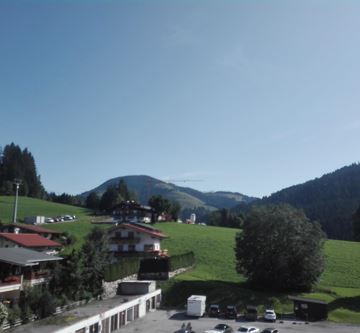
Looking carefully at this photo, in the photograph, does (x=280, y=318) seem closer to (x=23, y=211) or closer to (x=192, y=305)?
(x=192, y=305)

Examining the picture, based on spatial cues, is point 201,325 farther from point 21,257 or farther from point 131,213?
point 131,213

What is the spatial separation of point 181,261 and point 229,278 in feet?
23.6

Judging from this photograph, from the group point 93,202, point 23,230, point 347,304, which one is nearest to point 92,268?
point 347,304

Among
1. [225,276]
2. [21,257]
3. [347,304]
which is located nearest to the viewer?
[21,257]

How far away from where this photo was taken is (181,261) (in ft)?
220

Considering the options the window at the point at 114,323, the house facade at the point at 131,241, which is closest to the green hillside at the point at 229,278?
the house facade at the point at 131,241

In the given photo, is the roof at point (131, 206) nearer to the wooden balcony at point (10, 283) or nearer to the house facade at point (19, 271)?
the house facade at point (19, 271)

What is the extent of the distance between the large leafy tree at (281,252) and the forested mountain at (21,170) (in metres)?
127

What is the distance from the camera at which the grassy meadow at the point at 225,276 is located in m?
53.0

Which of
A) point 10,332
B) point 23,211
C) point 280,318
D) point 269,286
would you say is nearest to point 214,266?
point 269,286

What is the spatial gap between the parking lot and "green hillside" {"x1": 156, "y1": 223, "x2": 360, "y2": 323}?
14.4ft

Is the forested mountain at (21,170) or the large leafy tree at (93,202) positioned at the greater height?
the forested mountain at (21,170)

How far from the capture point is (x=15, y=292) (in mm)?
39156

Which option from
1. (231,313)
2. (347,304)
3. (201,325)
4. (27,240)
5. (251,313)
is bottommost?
(201,325)
